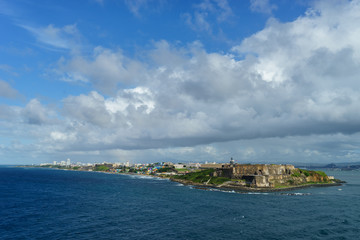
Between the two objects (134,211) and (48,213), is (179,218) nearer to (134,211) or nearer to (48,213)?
(134,211)

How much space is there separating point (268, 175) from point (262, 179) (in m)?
7.60

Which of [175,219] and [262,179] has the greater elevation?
[262,179]

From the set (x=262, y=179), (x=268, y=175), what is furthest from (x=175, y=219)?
(x=268, y=175)

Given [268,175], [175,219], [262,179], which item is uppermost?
[268,175]

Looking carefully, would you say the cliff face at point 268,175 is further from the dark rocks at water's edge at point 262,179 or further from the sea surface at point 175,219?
the sea surface at point 175,219

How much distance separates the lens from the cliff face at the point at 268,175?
13625 centimetres

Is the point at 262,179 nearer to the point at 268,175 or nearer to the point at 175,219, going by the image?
the point at 268,175

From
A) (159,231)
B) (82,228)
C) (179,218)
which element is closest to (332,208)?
(179,218)

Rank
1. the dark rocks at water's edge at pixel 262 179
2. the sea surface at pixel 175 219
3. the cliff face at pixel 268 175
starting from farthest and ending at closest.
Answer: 1. the cliff face at pixel 268 175
2. the dark rocks at water's edge at pixel 262 179
3. the sea surface at pixel 175 219

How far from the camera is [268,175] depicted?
141125 mm

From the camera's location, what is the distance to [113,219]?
63719mm

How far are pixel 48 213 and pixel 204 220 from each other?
45.9 metres

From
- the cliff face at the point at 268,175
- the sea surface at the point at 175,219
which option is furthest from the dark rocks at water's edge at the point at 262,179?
the sea surface at the point at 175,219

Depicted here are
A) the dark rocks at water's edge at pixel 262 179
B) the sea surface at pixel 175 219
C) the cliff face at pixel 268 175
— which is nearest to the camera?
the sea surface at pixel 175 219
